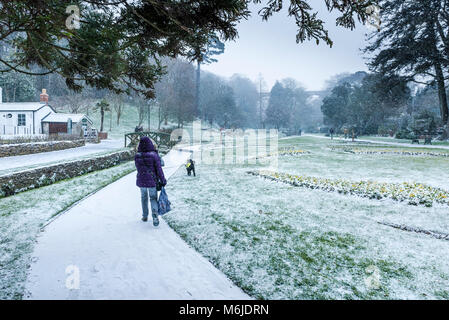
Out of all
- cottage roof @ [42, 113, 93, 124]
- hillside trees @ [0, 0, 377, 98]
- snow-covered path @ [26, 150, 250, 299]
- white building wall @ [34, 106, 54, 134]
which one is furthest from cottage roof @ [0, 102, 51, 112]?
snow-covered path @ [26, 150, 250, 299]

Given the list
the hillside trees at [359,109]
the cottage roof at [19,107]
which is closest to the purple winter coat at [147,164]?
the cottage roof at [19,107]

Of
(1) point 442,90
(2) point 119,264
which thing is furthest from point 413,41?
(2) point 119,264

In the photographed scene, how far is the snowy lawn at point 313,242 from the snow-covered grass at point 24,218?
8.36ft

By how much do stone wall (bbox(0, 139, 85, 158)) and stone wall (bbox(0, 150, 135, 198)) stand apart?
302 inches

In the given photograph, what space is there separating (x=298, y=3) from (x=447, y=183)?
940 centimetres

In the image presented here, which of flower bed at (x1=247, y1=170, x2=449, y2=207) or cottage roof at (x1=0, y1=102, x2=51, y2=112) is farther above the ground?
cottage roof at (x1=0, y1=102, x2=51, y2=112)

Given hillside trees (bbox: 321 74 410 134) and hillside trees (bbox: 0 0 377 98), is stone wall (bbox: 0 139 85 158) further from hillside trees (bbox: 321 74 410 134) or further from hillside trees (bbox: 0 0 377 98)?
hillside trees (bbox: 321 74 410 134)

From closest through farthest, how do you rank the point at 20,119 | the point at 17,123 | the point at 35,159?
the point at 35,159, the point at 17,123, the point at 20,119

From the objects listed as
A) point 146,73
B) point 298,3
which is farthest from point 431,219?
point 146,73

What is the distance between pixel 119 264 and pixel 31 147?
59.2 feet

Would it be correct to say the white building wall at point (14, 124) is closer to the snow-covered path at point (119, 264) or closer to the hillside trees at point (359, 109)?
the snow-covered path at point (119, 264)

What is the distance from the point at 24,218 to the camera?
217 inches

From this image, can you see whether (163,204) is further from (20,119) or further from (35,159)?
(20,119)

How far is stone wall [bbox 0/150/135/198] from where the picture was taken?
7570mm
